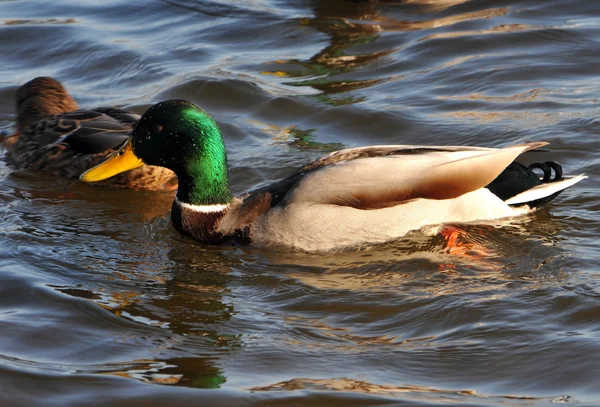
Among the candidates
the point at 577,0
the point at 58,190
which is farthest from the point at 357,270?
the point at 577,0

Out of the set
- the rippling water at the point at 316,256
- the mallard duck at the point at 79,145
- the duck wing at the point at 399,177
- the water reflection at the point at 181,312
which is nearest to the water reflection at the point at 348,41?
the rippling water at the point at 316,256

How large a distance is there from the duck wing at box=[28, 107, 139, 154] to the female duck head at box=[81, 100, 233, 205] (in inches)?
35.4

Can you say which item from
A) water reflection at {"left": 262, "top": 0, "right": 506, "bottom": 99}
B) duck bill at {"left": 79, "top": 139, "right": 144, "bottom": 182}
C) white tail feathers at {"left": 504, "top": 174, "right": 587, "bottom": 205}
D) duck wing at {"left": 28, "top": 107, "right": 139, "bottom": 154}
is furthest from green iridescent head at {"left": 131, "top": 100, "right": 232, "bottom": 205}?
water reflection at {"left": 262, "top": 0, "right": 506, "bottom": 99}

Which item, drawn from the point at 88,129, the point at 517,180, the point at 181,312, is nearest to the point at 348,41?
the point at 88,129

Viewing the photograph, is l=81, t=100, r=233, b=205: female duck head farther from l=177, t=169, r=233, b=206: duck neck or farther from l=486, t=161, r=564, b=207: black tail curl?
l=486, t=161, r=564, b=207: black tail curl

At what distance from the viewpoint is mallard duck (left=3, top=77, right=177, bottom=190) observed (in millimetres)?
7953

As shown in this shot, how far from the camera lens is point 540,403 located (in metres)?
4.64

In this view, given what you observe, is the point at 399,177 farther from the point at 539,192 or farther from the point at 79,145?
the point at 79,145

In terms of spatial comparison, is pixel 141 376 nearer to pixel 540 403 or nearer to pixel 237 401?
pixel 237 401

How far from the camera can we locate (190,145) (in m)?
6.95

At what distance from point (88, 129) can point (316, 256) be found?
2.36 meters

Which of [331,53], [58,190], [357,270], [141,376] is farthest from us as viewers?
[331,53]

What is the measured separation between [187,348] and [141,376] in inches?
14.9

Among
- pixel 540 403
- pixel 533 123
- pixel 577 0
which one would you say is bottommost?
pixel 540 403
